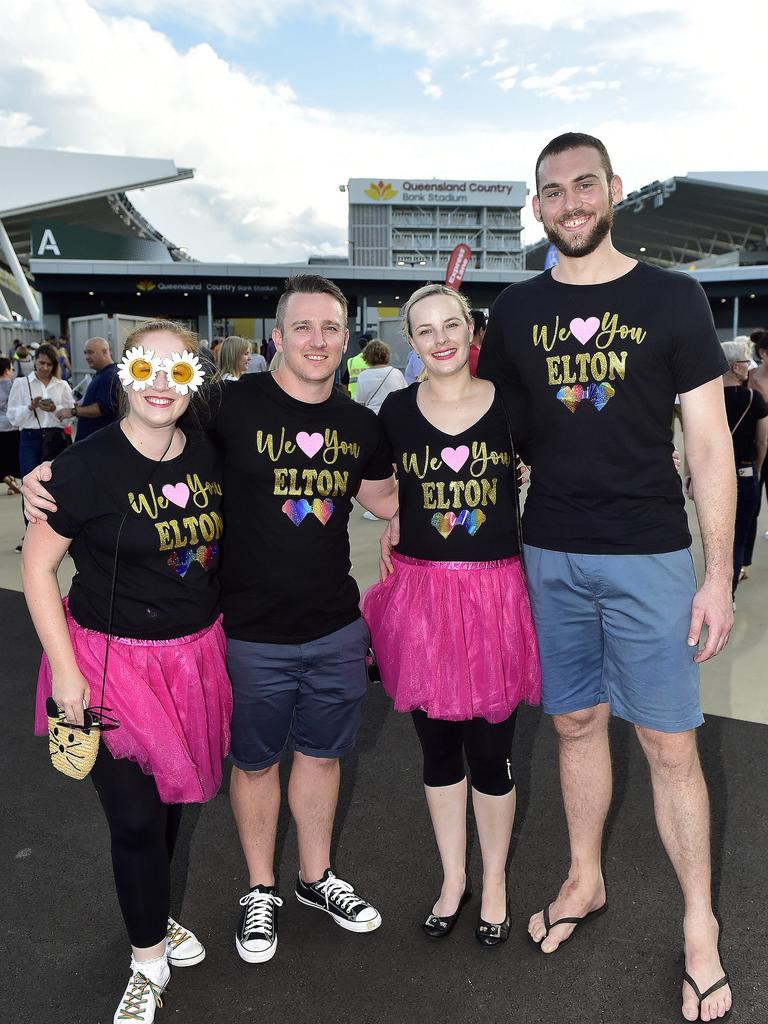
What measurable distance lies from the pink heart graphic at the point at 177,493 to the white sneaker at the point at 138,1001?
4.39ft

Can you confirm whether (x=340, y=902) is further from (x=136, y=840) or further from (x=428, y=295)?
(x=428, y=295)

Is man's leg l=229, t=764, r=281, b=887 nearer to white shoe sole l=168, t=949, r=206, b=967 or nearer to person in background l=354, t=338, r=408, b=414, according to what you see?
white shoe sole l=168, t=949, r=206, b=967

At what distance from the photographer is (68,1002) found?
7.30 feet

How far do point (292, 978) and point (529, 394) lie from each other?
195 centimetres

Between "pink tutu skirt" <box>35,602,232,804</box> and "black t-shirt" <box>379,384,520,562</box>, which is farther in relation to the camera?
"black t-shirt" <box>379,384,520,562</box>

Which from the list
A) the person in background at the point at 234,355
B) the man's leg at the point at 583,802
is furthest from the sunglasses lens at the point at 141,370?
the person in background at the point at 234,355

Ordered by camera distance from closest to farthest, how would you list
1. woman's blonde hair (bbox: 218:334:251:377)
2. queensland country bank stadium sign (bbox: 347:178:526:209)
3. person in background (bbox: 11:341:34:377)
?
1. woman's blonde hair (bbox: 218:334:251:377)
2. person in background (bbox: 11:341:34:377)
3. queensland country bank stadium sign (bbox: 347:178:526:209)

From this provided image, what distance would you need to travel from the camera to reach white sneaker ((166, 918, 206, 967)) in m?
2.39

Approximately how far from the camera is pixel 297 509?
7.95ft

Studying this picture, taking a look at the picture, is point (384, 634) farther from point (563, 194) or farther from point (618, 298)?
point (563, 194)

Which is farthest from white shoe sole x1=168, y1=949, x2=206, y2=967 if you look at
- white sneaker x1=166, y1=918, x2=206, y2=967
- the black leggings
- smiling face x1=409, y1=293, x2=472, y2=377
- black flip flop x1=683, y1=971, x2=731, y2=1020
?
smiling face x1=409, y1=293, x2=472, y2=377

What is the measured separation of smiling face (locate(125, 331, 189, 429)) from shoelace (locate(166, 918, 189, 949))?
5.17ft

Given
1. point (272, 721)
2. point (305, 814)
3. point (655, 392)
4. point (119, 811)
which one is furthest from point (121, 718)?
point (655, 392)

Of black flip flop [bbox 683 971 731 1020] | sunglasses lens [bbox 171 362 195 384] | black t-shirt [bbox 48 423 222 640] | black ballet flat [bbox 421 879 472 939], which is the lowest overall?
black ballet flat [bbox 421 879 472 939]
